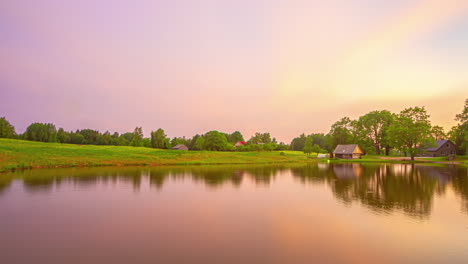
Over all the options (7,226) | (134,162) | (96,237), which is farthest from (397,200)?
(134,162)

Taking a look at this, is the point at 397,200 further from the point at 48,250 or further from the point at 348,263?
the point at 48,250

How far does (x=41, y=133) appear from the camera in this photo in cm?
10881

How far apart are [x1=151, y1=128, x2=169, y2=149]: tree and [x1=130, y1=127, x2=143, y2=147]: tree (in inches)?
295

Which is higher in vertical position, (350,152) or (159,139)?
(159,139)

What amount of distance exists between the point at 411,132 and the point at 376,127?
90.1 ft

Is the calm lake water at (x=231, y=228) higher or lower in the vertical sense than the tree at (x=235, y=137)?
lower

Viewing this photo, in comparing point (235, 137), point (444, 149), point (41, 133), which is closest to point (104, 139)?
point (41, 133)

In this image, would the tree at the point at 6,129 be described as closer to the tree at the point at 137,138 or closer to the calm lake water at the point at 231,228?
the tree at the point at 137,138

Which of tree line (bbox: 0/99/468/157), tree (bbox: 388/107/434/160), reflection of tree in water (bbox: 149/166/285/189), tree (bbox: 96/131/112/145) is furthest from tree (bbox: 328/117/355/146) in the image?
tree (bbox: 96/131/112/145)

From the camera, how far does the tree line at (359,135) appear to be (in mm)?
67688

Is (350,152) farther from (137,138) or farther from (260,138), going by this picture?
(137,138)

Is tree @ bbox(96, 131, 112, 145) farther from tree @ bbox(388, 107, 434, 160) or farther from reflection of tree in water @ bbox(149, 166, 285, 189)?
tree @ bbox(388, 107, 434, 160)

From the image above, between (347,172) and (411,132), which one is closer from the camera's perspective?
(347,172)

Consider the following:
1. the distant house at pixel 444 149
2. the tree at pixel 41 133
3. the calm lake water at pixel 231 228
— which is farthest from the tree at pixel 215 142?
the calm lake water at pixel 231 228
